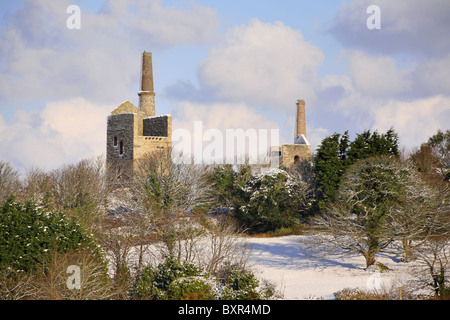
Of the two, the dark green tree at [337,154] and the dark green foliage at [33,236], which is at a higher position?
the dark green tree at [337,154]

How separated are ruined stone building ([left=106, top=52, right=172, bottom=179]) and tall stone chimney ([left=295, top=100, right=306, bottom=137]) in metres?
16.0

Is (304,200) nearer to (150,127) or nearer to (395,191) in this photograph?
(395,191)

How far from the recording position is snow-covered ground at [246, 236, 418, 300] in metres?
22.2

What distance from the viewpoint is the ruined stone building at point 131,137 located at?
42.8m

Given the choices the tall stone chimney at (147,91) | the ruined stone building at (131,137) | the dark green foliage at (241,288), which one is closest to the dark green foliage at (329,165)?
the ruined stone building at (131,137)

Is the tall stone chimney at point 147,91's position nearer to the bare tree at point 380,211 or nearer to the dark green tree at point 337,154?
the dark green tree at point 337,154

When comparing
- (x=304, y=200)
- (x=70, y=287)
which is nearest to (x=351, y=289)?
(x=70, y=287)

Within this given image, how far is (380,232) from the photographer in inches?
968

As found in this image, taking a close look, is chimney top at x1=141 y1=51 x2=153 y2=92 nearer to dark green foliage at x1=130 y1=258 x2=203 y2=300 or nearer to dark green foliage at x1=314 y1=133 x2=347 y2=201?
dark green foliage at x1=314 y1=133 x2=347 y2=201

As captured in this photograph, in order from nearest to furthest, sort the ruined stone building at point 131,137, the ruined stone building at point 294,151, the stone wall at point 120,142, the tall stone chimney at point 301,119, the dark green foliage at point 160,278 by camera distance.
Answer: the dark green foliage at point 160,278
the ruined stone building at point 131,137
the stone wall at point 120,142
the ruined stone building at point 294,151
the tall stone chimney at point 301,119

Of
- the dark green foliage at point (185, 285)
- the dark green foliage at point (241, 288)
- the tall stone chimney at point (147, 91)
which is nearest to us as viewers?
the dark green foliage at point (185, 285)

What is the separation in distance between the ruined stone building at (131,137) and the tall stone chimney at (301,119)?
16000mm

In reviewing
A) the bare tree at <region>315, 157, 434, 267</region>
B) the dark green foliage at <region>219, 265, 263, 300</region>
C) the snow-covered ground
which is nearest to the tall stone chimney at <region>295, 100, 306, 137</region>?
the snow-covered ground
